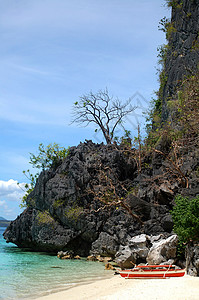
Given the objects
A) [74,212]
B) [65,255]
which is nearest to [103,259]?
[65,255]

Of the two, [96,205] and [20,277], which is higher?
[96,205]

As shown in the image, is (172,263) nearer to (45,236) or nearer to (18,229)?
(45,236)

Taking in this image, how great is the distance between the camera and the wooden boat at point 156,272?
31.7 ft

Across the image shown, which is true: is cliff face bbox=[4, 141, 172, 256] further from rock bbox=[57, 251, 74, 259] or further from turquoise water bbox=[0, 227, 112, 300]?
turquoise water bbox=[0, 227, 112, 300]

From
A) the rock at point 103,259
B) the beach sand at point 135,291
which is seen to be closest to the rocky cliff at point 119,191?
the rock at point 103,259

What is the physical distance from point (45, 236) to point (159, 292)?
46.3 ft

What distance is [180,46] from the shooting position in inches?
882

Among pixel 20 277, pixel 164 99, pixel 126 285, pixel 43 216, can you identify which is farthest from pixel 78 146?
pixel 126 285

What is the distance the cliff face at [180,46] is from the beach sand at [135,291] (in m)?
14.6

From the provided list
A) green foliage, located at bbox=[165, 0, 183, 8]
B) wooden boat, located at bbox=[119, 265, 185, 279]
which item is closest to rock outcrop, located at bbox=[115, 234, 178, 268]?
wooden boat, located at bbox=[119, 265, 185, 279]

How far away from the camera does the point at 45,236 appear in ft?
66.4

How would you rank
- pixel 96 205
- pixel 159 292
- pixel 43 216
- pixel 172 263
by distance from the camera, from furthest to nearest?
pixel 43 216, pixel 96 205, pixel 172 263, pixel 159 292

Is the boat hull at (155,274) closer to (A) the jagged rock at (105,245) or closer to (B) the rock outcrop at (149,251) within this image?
(B) the rock outcrop at (149,251)

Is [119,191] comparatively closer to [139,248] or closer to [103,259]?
[103,259]
